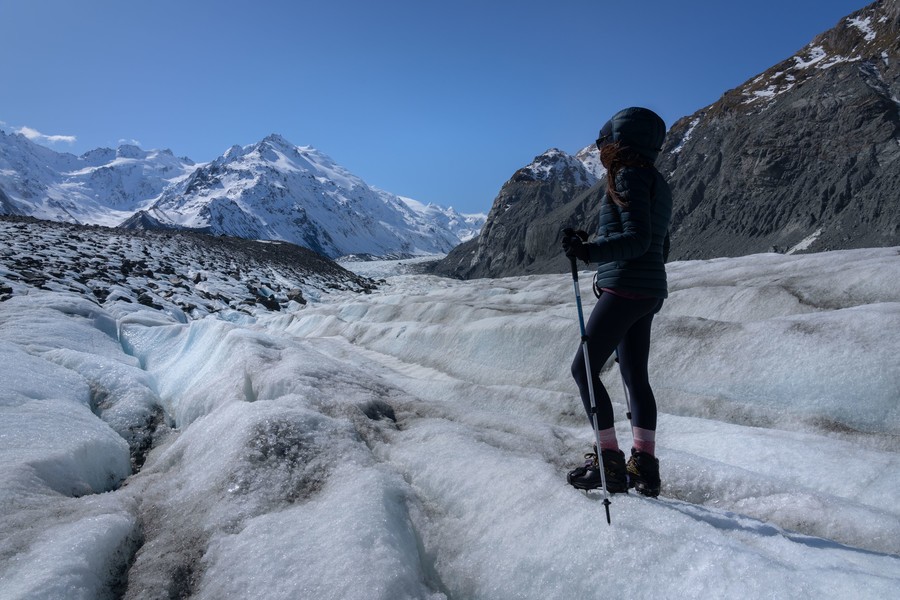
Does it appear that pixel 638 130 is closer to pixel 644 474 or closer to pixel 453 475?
pixel 644 474

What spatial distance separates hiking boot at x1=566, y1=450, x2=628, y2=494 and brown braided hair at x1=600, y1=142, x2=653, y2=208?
2068 millimetres

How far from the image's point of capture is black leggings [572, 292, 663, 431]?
13.1 feet

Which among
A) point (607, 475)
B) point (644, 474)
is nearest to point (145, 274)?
point (607, 475)

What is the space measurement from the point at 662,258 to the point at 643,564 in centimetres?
253

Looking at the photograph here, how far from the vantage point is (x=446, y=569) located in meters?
3.28

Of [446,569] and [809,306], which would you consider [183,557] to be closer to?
[446,569]

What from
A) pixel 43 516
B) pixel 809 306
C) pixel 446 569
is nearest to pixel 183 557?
pixel 43 516

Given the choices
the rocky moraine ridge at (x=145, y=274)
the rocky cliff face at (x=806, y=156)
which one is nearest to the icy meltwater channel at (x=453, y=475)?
the rocky moraine ridge at (x=145, y=274)

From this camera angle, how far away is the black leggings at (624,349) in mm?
3982

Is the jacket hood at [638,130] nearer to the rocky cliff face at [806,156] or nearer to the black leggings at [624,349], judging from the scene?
the black leggings at [624,349]

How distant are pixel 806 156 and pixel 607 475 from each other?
10163 cm

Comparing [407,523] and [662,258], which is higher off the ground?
[662,258]

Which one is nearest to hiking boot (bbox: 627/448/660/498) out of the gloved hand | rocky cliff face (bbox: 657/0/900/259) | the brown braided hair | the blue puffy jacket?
the blue puffy jacket

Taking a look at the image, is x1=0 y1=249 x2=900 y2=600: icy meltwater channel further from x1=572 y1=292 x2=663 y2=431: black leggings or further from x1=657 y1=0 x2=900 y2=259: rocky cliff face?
x1=657 y1=0 x2=900 y2=259: rocky cliff face
